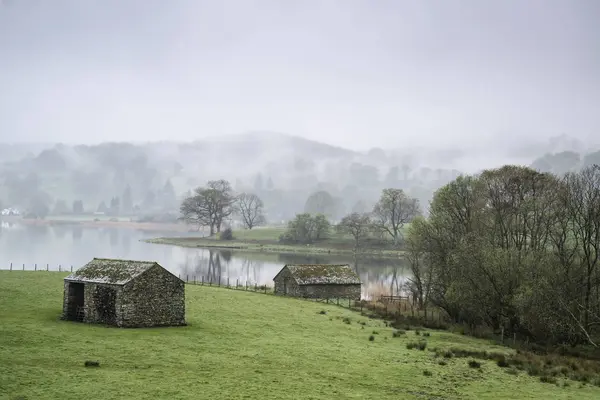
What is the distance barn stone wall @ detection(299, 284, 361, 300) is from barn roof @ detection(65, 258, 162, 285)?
25.5 metres

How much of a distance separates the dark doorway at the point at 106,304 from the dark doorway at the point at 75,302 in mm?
1837

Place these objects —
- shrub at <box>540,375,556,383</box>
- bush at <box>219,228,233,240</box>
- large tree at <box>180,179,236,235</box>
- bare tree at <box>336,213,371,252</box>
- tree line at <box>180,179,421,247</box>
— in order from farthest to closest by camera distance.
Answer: bush at <box>219,228,233,240</box> < large tree at <box>180,179,236,235</box> < tree line at <box>180,179,421,247</box> < bare tree at <box>336,213,371,252</box> < shrub at <box>540,375,556,383</box>

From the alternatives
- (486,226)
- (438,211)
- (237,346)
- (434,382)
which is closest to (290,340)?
(237,346)

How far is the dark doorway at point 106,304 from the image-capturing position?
3538 cm

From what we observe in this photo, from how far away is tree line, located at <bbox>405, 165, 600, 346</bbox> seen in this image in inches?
1576

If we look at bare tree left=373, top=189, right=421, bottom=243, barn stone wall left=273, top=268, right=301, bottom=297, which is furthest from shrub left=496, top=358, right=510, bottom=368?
bare tree left=373, top=189, right=421, bottom=243

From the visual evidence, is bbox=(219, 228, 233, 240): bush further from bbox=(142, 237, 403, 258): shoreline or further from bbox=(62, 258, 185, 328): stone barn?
bbox=(62, 258, 185, 328): stone barn

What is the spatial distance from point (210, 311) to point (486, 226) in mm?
26506

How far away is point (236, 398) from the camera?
22609 millimetres

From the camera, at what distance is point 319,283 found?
59.7 metres

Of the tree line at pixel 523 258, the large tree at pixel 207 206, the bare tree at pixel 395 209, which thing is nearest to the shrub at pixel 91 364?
the tree line at pixel 523 258

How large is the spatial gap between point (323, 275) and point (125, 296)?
29.3 metres

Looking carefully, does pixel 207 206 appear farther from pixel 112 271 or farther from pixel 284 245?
pixel 112 271

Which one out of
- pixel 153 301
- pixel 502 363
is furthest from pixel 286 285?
pixel 502 363
